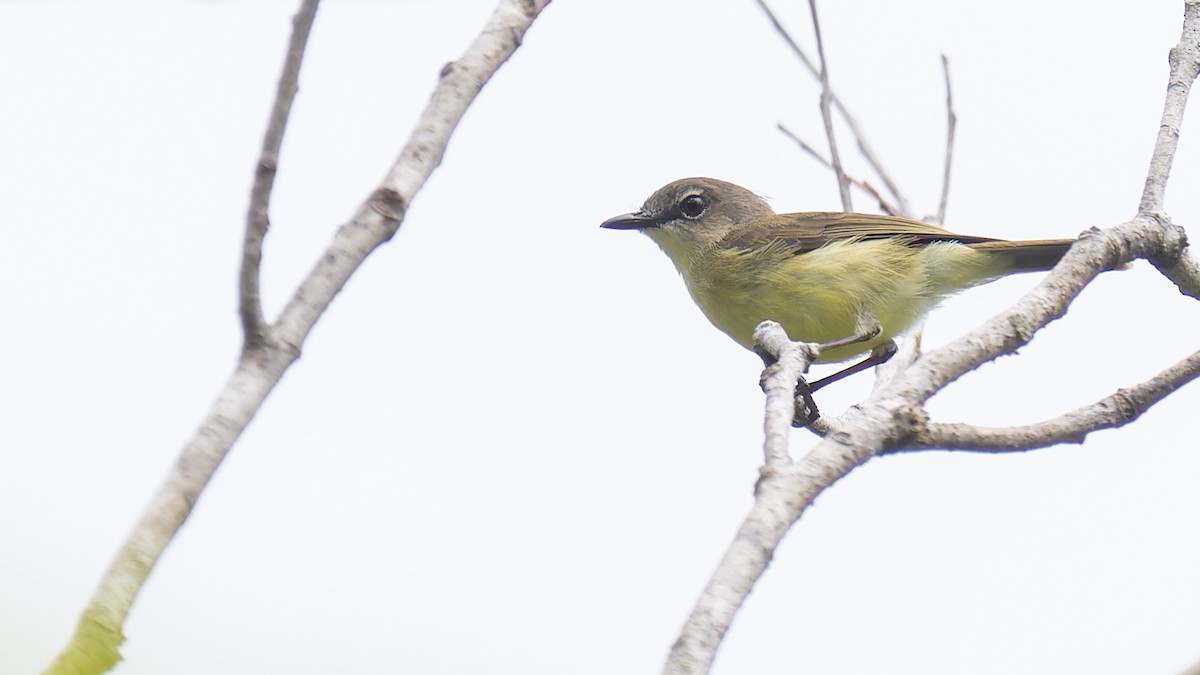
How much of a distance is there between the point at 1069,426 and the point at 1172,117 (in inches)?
56.4

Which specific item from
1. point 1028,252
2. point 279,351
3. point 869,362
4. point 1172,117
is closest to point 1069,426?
point 1172,117

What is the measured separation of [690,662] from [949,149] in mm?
4555

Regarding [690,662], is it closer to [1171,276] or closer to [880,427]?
[880,427]

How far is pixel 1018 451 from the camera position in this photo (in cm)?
339

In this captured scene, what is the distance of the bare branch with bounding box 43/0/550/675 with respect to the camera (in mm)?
1834

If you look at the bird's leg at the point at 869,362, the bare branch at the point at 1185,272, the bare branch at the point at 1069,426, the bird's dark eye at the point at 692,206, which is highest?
the bird's dark eye at the point at 692,206

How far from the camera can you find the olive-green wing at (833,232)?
6.39 metres

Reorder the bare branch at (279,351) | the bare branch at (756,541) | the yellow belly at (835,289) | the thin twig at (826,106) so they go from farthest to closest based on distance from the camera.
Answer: the yellow belly at (835,289), the thin twig at (826,106), the bare branch at (756,541), the bare branch at (279,351)

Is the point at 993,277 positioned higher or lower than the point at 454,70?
higher

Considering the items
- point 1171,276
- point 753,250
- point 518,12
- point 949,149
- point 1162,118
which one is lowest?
point 518,12

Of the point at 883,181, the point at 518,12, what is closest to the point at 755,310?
the point at 883,181

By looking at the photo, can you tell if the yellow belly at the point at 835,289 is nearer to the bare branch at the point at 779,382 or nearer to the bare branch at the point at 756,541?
the bare branch at the point at 779,382

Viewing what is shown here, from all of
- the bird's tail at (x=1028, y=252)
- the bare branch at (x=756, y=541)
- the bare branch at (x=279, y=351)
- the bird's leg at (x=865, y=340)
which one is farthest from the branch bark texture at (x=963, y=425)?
the bird's tail at (x=1028, y=252)

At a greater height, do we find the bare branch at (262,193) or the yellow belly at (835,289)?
the yellow belly at (835,289)
